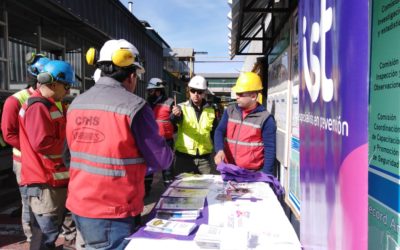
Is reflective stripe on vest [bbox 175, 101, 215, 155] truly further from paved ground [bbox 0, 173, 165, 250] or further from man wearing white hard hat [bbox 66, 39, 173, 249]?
man wearing white hard hat [bbox 66, 39, 173, 249]

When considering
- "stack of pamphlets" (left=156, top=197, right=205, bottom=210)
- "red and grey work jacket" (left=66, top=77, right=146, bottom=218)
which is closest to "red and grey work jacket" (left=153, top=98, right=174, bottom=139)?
"stack of pamphlets" (left=156, top=197, right=205, bottom=210)

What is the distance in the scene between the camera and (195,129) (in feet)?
12.8

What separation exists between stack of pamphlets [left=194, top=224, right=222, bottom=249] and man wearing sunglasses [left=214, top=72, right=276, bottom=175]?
1369mm

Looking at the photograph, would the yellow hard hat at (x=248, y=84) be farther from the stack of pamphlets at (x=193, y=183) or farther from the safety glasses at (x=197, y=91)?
the stack of pamphlets at (x=193, y=183)

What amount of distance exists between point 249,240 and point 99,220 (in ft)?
2.62

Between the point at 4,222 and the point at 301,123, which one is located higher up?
the point at 301,123

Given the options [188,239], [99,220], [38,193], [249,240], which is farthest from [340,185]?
[38,193]

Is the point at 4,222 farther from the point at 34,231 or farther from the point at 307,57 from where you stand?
the point at 307,57

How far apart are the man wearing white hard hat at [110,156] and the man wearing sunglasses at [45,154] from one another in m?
0.78

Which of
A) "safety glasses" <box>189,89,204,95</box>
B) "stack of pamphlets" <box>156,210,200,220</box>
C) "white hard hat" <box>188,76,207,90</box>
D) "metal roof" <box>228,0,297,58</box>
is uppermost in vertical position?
"metal roof" <box>228,0,297,58</box>

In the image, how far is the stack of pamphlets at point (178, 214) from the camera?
200 cm

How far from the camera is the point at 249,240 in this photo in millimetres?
1671

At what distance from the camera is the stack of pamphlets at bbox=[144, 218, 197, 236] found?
70.5 inches

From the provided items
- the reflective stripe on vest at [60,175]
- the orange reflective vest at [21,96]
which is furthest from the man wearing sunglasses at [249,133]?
the orange reflective vest at [21,96]
